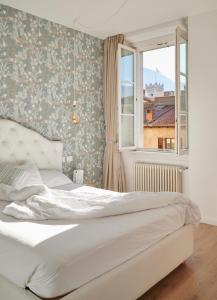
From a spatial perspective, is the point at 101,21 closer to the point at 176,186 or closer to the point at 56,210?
the point at 176,186

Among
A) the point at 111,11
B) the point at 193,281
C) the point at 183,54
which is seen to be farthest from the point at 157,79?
the point at 193,281

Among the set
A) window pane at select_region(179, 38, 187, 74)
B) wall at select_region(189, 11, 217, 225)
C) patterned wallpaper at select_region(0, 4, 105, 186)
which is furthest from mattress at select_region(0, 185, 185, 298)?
window pane at select_region(179, 38, 187, 74)

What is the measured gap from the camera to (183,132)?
12.6ft

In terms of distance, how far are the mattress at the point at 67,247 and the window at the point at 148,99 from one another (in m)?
2.33

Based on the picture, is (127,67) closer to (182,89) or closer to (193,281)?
(182,89)

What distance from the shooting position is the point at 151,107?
15.3 feet

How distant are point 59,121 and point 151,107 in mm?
1559

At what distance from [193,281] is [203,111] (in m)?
2.11

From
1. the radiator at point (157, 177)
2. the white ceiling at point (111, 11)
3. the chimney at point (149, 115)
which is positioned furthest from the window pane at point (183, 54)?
the radiator at point (157, 177)

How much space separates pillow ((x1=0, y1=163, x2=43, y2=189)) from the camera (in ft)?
9.59

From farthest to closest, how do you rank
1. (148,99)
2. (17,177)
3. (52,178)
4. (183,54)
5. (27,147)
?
(148,99) < (183,54) < (27,147) < (52,178) < (17,177)

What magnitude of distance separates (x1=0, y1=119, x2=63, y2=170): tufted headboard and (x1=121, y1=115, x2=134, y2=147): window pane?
1.04 metres

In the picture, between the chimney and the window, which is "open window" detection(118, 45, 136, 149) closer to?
the window

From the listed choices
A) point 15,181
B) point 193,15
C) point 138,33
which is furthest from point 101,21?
point 15,181
